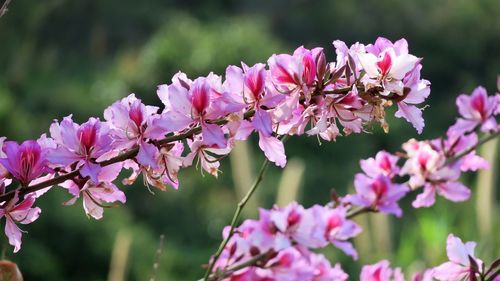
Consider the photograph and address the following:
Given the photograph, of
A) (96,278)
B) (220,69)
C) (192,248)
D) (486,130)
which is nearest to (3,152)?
(486,130)

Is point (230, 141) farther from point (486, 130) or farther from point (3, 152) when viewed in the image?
point (486, 130)

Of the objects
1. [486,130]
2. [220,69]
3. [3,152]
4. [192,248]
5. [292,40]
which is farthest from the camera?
[292,40]

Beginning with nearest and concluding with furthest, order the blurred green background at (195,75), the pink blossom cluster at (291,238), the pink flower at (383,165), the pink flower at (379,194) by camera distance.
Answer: the pink blossom cluster at (291,238), the pink flower at (379,194), the pink flower at (383,165), the blurred green background at (195,75)

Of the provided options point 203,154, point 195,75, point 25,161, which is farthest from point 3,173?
point 195,75

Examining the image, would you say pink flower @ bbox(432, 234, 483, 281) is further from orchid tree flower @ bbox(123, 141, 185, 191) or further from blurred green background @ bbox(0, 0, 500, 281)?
blurred green background @ bbox(0, 0, 500, 281)

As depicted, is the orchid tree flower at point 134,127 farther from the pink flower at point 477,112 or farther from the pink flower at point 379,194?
the pink flower at point 477,112

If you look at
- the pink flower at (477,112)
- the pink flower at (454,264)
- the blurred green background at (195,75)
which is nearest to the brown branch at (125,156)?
the pink flower at (454,264)

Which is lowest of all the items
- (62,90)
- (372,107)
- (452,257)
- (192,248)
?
(192,248)

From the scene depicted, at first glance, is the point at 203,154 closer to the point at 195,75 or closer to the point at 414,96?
the point at 414,96
